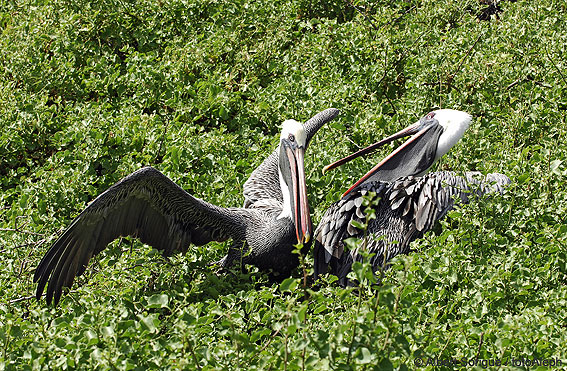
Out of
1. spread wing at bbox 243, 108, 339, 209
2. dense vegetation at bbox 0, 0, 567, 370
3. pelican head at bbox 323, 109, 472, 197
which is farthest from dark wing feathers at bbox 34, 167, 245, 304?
pelican head at bbox 323, 109, 472, 197

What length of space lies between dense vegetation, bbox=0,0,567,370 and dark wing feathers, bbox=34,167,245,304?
0.15 m

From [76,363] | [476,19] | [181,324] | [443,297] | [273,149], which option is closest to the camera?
[181,324]

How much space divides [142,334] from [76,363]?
25cm

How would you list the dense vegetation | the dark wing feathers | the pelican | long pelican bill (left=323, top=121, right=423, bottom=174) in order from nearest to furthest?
the dense vegetation < the dark wing feathers < the pelican < long pelican bill (left=323, top=121, right=423, bottom=174)

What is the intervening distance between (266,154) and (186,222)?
3.89ft

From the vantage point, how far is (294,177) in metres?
4.55

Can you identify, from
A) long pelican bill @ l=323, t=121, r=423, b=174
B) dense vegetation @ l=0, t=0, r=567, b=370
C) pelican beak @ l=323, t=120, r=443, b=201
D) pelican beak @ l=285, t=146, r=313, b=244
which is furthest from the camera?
long pelican bill @ l=323, t=121, r=423, b=174

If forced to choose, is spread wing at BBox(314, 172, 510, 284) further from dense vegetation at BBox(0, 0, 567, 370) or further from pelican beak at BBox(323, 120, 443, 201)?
pelican beak at BBox(323, 120, 443, 201)

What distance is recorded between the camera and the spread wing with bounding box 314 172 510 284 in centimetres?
418

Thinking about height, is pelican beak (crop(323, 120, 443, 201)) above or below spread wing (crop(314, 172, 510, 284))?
above

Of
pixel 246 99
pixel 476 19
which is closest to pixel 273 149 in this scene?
pixel 246 99

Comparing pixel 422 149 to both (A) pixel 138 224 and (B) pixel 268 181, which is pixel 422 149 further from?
(A) pixel 138 224

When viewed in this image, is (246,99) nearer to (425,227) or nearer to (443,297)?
(425,227)

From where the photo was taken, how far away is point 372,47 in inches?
242
